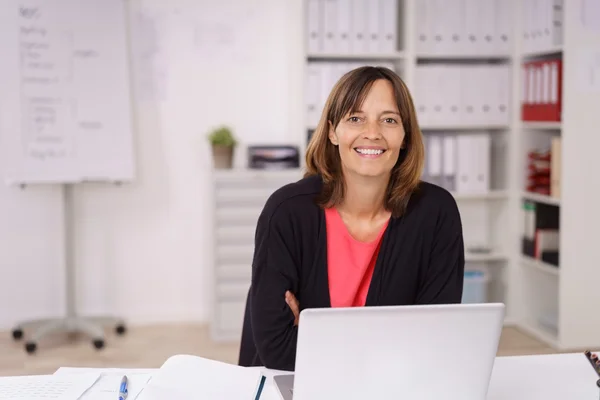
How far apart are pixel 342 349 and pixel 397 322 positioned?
96mm

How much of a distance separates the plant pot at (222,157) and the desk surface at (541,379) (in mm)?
2606

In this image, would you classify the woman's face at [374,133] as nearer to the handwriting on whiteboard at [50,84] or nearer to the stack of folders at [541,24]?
the stack of folders at [541,24]

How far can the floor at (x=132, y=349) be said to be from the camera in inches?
148

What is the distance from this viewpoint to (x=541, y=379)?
1.58 meters

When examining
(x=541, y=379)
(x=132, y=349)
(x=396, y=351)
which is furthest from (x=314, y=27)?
(x=396, y=351)

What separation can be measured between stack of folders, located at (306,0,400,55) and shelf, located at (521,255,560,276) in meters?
1.32

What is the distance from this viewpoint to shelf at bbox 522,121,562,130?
12.7 feet

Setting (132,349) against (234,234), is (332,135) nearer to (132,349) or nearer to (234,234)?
(234,234)

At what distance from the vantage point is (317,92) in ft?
13.5

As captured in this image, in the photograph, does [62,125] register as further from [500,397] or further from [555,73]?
[500,397]

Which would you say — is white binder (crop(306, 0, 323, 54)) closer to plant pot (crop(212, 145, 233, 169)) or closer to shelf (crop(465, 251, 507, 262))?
plant pot (crop(212, 145, 233, 169))

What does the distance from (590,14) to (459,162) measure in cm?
100

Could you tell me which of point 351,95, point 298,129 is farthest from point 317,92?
point 351,95

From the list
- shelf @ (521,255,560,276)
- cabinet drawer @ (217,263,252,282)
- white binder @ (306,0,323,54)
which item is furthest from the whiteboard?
shelf @ (521,255,560,276)
